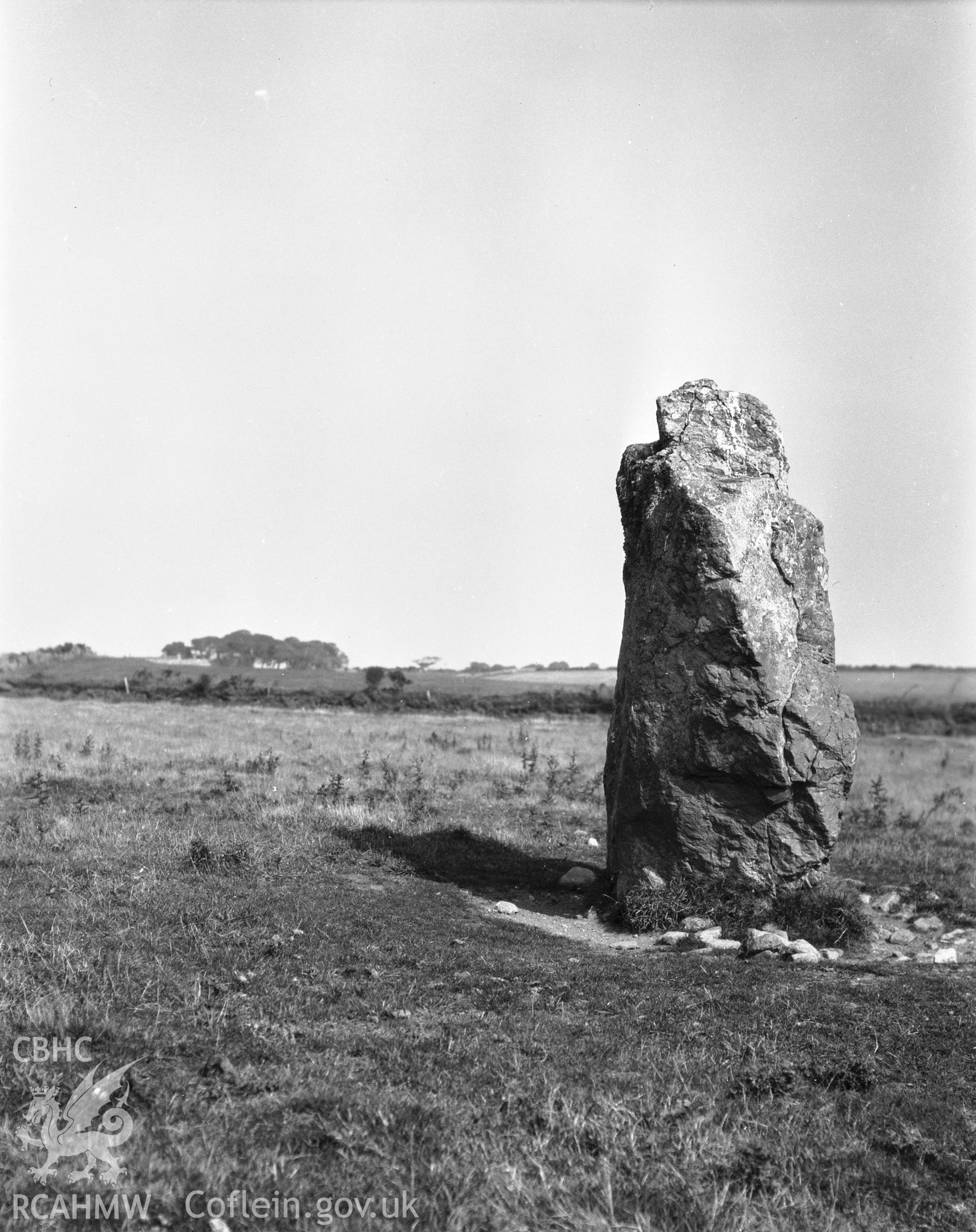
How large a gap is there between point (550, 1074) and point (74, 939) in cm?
414

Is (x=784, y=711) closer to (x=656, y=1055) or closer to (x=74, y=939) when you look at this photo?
(x=656, y=1055)

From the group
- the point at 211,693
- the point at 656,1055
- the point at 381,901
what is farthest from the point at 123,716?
the point at 656,1055

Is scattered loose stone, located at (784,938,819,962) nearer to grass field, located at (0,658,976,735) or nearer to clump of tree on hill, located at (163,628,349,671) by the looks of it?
grass field, located at (0,658,976,735)

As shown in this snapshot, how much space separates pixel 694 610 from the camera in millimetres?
10500

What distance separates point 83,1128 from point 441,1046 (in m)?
2.14

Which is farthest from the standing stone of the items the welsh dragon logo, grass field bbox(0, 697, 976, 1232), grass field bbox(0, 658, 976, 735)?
grass field bbox(0, 658, 976, 735)

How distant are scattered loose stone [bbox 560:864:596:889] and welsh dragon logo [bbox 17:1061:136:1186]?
7.73 meters

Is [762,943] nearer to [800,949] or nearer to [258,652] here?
[800,949]

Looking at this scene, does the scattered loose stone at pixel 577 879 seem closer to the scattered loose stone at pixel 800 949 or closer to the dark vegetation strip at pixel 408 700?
the scattered loose stone at pixel 800 949

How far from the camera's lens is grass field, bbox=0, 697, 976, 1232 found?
435 centimetres

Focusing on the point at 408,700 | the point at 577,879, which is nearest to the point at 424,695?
the point at 408,700

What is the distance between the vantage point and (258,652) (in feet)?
351

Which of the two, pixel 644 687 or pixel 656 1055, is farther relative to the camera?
pixel 644 687

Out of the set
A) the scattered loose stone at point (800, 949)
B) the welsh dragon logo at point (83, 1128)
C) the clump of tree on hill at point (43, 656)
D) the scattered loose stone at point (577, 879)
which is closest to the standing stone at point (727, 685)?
the scattered loose stone at point (577, 879)
